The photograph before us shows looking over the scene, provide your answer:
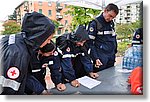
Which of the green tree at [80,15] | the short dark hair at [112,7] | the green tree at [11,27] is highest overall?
the short dark hair at [112,7]

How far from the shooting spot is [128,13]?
229cm

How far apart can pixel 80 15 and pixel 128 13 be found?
0.34 meters

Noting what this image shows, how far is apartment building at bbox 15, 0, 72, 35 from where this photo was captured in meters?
2.27

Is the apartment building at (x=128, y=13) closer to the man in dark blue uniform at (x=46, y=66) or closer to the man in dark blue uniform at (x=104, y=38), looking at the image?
the man in dark blue uniform at (x=104, y=38)

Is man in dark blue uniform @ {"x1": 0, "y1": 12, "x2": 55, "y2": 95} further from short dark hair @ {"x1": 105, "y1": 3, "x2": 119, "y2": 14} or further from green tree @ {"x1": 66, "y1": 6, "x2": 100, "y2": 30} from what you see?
short dark hair @ {"x1": 105, "y1": 3, "x2": 119, "y2": 14}

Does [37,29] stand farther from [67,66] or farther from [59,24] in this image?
[67,66]

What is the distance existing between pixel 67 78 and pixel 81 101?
0.19 meters

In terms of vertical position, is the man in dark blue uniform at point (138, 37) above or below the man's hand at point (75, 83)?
above

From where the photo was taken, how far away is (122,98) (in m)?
2.33

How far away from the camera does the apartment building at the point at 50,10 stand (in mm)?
2268

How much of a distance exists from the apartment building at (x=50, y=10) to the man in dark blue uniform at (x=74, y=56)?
7 cm

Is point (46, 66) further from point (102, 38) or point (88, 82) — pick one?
point (102, 38)

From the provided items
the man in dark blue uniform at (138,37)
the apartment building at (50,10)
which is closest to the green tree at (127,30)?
the man in dark blue uniform at (138,37)

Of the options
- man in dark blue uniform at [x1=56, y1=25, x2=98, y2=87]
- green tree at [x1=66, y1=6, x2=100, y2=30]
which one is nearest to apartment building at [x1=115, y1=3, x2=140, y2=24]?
green tree at [x1=66, y1=6, x2=100, y2=30]
